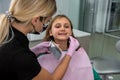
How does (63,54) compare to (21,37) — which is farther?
(63,54)

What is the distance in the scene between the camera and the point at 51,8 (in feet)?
3.27

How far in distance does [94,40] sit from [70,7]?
2.25ft

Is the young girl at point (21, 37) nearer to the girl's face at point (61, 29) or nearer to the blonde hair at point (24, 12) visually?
the blonde hair at point (24, 12)

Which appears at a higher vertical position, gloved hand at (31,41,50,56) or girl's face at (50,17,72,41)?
girl's face at (50,17,72,41)

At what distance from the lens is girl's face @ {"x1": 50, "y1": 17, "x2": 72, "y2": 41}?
4.33 feet

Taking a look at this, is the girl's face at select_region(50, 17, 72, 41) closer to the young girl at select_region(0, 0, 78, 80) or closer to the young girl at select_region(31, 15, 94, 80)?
the young girl at select_region(31, 15, 94, 80)

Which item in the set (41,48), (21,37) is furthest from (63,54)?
(21,37)

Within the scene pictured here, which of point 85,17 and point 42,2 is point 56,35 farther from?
point 85,17

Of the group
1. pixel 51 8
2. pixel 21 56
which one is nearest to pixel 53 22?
pixel 51 8

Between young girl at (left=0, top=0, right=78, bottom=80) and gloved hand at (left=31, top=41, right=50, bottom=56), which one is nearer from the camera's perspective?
young girl at (left=0, top=0, right=78, bottom=80)

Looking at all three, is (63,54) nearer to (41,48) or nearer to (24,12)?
(41,48)

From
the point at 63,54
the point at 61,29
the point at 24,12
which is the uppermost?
the point at 24,12

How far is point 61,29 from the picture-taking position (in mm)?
1318

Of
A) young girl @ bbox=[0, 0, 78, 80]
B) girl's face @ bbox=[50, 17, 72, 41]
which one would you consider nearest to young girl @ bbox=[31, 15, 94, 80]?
girl's face @ bbox=[50, 17, 72, 41]
